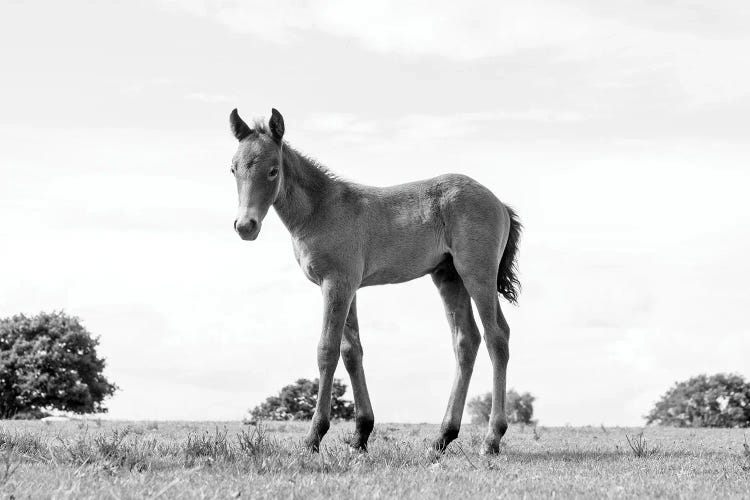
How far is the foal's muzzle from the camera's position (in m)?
9.80

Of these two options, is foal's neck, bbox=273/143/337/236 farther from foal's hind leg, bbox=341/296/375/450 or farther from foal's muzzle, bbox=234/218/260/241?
foal's hind leg, bbox=341/296/375/450

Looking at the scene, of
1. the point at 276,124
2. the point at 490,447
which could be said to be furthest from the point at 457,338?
the point at 276,124

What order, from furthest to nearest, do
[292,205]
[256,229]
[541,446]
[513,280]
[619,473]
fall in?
[541,446] → [513,280] → [292,205] → [256,229] → [619,473]

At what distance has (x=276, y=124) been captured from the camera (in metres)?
10.4

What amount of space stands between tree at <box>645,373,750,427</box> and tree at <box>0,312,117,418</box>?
49.0 meters

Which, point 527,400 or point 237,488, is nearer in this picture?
point 237,488

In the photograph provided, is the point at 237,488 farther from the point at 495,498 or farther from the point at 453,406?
the point at 453,406

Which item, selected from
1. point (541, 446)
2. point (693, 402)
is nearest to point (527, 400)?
point (693, 402)

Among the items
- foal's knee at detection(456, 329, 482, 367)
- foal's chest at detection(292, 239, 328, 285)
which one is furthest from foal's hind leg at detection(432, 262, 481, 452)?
foal's chest at detection(292, 239, 328, 285)

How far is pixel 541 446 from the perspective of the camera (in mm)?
13469

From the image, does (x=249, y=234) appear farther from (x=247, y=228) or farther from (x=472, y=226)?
(x=472, y=226)

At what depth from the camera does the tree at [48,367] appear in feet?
184

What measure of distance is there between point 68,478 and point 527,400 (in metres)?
74.4

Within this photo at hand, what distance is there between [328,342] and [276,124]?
9.23ft
